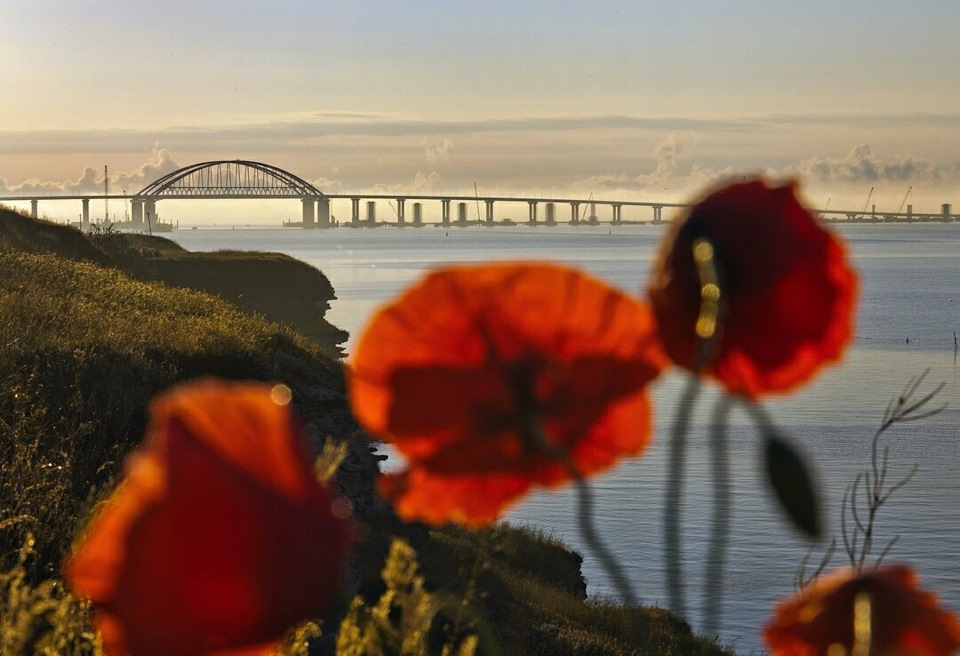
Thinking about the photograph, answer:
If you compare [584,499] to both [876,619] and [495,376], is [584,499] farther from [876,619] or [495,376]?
[876,619]

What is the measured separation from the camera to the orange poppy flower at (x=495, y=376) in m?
0.64

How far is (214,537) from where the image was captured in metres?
0.52

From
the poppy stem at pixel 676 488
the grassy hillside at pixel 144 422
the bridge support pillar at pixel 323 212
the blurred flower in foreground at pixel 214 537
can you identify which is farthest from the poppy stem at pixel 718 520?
the bridge support pillar at pixel 323 212

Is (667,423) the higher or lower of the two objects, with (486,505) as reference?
lower

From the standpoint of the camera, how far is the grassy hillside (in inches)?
297

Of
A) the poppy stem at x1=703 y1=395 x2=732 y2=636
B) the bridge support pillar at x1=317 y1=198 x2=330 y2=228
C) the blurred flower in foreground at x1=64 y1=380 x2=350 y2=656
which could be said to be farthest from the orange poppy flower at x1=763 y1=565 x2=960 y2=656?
the bridge support pillar at x1=317 y1=198 x2=330 y2=228

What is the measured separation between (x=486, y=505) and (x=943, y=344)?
63294 millimetres

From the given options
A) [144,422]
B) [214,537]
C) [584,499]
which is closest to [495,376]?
[584,499]

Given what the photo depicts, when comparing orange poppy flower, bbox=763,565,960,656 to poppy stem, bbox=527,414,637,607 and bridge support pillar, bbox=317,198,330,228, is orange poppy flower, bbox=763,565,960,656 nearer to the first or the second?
poppy stem, bbox=527,414,637,607

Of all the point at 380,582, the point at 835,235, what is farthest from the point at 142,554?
the point at 380,582

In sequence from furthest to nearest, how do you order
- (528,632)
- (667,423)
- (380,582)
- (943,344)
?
(943,344), (667,423), (528,632), (380,582)

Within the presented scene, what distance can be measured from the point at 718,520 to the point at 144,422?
10.7 m

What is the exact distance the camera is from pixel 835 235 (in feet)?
2.20

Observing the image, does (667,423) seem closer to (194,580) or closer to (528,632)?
(528,632)
